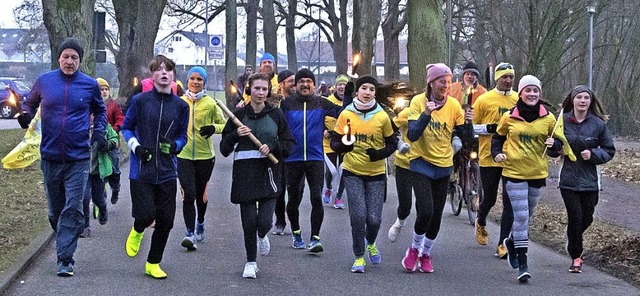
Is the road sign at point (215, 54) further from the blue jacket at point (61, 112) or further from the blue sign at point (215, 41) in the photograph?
the blue jacket at point (61, 112)

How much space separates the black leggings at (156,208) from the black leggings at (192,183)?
1.29 m

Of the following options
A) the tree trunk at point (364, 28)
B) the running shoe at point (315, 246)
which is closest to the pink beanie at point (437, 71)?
the running shoe at point (315, 246)

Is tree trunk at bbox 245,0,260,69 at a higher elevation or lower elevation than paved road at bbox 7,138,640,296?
higher

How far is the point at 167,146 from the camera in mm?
8625

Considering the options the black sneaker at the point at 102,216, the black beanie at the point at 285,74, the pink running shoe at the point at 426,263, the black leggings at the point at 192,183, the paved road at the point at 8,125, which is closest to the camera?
the pink running shoe at the point at 426,263

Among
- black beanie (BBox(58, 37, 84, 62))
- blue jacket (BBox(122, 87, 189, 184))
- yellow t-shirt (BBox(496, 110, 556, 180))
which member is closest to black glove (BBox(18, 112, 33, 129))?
black beanie (BBox(58, 37, 84, 62))

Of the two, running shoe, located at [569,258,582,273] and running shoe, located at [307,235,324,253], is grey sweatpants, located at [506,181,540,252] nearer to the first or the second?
running shoe, located at [569,258,582,273]

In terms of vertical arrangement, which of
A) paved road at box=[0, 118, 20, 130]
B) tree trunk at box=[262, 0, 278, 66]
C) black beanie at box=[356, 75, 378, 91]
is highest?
tree trunk at box=[262, 0, 278, 66]

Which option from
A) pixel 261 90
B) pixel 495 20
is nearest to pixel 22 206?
pixel 261 90

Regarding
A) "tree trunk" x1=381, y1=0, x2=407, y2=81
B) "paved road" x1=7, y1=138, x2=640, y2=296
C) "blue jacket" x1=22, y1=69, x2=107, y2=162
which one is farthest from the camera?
Result: "tree trunk" x1=381, y1=0, x2=407, y2=81

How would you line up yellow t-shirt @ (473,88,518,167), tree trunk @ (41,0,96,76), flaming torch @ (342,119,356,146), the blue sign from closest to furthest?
flaming torch @ (342,119,356,146), yellow t-shirt @ (473,88,518,167), tree trunk @ (41,0,96,76), the blue sign

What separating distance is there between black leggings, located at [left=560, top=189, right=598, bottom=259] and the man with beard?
2.44 m

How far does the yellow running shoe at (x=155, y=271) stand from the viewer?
28.5 feet

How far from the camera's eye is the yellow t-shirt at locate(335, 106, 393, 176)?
30.3 feet
